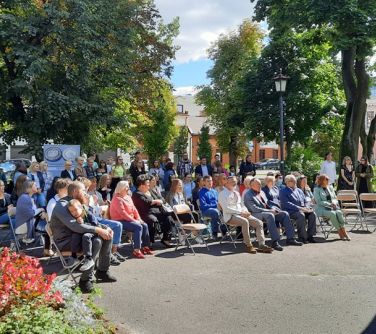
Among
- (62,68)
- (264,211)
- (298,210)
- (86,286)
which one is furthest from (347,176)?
(62,68)

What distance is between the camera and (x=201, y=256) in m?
9.09

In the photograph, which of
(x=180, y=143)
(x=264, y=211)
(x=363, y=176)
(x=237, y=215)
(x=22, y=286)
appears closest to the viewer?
(x=22, y=286)

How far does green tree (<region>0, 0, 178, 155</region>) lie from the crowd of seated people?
5105 millimetres

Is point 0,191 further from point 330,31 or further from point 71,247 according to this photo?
point 330,31

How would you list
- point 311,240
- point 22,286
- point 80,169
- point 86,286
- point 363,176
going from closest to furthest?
point 22,286 < point 86,286 < point 311,240 < point 80,169 < point 363,176

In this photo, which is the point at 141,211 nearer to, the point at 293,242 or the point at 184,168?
the point at 293,242

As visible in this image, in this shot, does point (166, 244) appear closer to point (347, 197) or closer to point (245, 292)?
point (245, 292)

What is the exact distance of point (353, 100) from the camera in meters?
20.4

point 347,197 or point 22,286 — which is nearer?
point 22,286

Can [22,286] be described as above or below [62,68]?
below

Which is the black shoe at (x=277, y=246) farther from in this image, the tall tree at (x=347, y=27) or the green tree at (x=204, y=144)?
the green tree at (x=204, y=144)

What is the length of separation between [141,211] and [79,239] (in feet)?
9.96

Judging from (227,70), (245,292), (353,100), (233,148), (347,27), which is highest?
(227,70)

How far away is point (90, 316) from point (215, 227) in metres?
6.25
